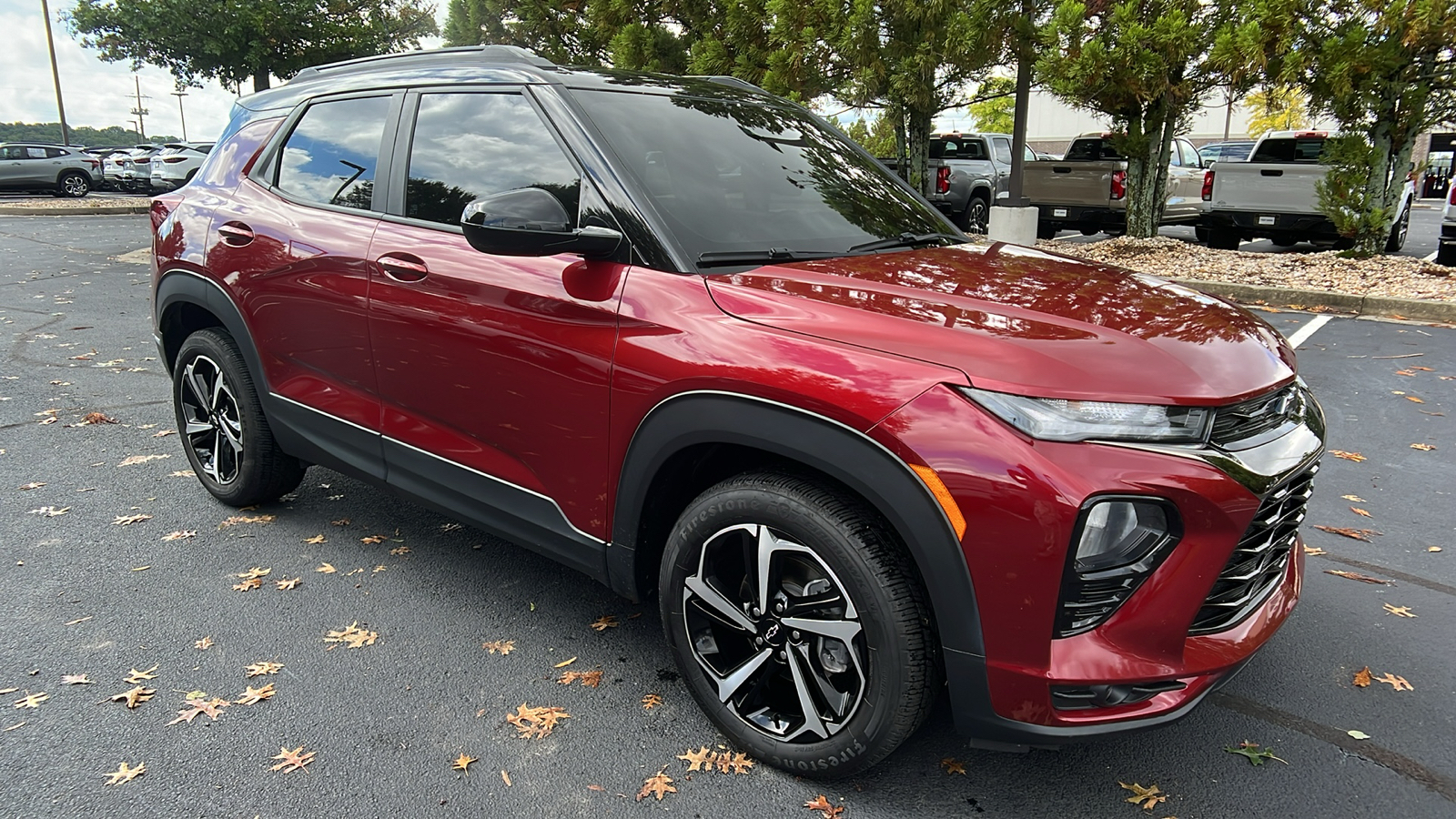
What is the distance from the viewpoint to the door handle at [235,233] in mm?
3744

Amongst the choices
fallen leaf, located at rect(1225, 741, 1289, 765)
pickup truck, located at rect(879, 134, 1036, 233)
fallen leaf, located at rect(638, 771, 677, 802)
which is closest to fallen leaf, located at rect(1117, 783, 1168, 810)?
fallen leaf, located at rect(1225, 741, 1289, 765)

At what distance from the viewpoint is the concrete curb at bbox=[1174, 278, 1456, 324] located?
866 centimetres

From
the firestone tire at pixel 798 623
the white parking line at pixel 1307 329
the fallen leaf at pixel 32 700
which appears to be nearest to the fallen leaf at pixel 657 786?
the firestone tire at pixel 798 623

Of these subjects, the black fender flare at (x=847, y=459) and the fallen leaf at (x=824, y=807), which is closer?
the black fender flare at (x=847, y=459)

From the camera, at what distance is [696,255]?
2.60 metres

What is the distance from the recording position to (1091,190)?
15.6 m

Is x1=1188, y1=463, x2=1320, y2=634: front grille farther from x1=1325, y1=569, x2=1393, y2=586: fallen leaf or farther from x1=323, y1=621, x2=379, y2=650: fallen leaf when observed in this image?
x1=323, y1=621, x2=379, y2=650: fallen leaf

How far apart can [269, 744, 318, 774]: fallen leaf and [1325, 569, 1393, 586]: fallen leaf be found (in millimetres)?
3750

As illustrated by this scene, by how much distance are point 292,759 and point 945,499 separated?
1940mm

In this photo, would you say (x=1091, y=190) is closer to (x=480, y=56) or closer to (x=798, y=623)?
(x=480, y=56)

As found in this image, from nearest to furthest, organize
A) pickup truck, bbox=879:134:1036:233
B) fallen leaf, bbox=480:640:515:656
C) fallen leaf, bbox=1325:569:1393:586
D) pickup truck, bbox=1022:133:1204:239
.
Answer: fallen leaf, bbox=480:640:515:656
fallen leaf, bbox=1325:569:1393:586
pickup truck, bbox=1022:133:1204:239
pickup truck, bbox=879:134:1036:233

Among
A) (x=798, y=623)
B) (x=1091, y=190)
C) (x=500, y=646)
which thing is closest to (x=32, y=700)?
(x=500, y=646)

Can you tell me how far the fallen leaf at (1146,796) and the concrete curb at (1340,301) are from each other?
670cm

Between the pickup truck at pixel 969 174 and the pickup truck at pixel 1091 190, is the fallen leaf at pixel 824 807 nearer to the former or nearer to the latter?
the pickup truck at pixel 1091 190
